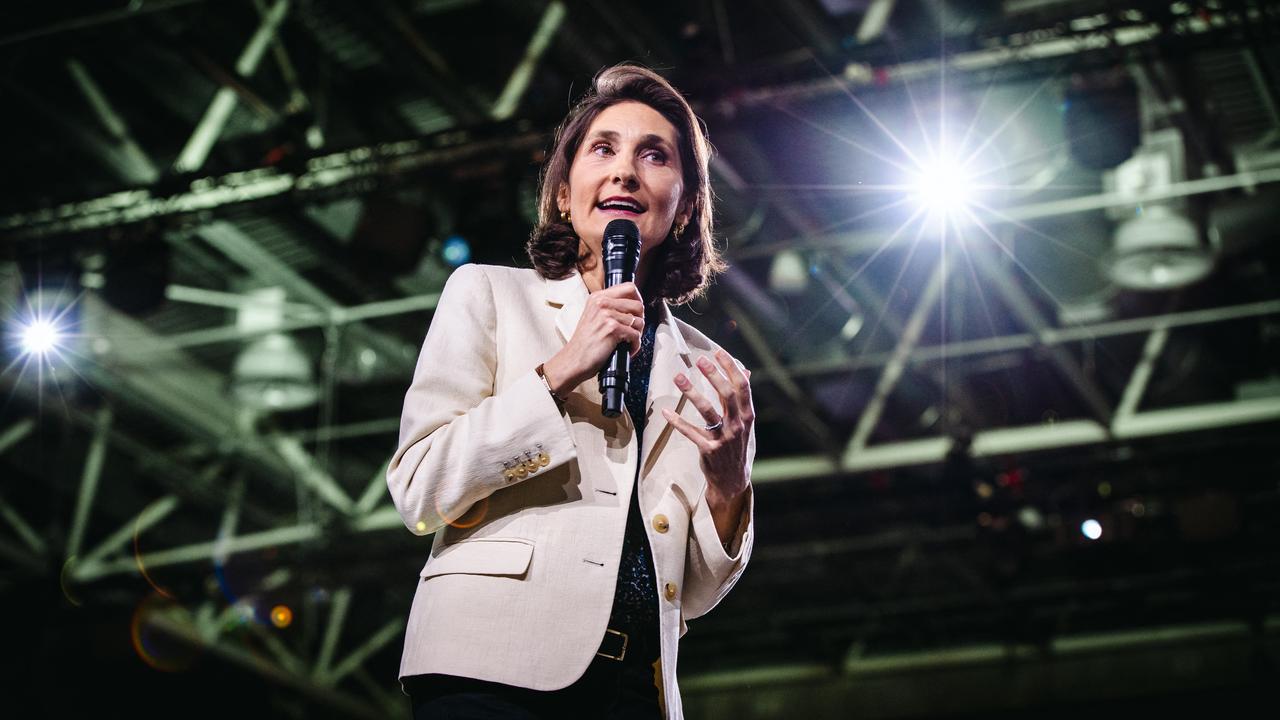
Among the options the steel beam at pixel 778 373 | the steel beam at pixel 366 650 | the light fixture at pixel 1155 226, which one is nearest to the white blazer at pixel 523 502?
the light fixture at pixel 1155 226

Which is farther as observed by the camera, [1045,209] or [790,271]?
[790,271]

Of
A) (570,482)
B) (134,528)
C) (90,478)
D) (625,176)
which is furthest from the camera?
(134,528)

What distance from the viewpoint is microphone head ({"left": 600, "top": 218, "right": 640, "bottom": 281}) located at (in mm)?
1725

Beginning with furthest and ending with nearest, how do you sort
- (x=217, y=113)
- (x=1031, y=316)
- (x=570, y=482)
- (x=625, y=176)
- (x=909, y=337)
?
(x=909, y=337), (x=1031, y=316), (x=217, y=113), (x=625, y=176), (x=570, y=482)

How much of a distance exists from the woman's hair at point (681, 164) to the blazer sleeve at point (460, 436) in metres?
0.42

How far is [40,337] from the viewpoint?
7.74 metres

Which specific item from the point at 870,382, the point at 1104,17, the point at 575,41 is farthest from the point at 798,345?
the point at 1104,17

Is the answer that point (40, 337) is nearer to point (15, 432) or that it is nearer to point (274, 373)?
point (274, 373)

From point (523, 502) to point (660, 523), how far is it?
0.20m

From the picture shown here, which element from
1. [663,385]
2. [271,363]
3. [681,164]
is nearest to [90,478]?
[271,363]

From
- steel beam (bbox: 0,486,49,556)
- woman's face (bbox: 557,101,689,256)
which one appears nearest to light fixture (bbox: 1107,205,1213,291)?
woman's face (bbox: 557,101,689,256)

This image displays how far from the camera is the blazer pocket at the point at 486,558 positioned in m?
1.49

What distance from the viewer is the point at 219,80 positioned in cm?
669

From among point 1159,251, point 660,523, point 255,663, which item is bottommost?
point 660,523
